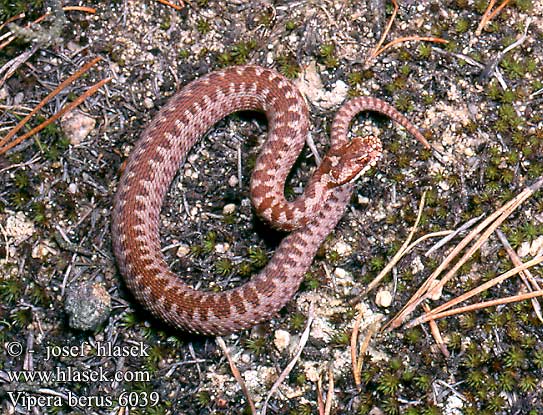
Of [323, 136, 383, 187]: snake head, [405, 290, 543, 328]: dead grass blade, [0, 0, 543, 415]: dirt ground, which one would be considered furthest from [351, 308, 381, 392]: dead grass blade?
[323, 136, 383, 187]: snake head

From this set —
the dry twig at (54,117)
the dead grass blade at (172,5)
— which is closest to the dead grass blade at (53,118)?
the dry twig at (54,117)

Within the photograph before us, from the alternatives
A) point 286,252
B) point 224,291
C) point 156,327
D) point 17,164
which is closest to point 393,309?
point 286,252

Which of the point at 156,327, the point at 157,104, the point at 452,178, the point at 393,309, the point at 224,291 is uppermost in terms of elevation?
the point at 452,178

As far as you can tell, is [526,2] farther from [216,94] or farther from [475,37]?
[216,94]

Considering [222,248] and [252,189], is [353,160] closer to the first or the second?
[252,189]

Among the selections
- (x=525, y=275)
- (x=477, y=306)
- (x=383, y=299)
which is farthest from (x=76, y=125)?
(x=525, y=275)

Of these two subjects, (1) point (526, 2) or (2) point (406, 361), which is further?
(1) point (526, 2)
